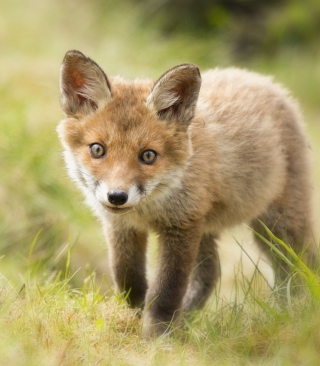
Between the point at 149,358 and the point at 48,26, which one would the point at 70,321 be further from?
the point at 48,26

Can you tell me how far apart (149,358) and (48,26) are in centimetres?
825

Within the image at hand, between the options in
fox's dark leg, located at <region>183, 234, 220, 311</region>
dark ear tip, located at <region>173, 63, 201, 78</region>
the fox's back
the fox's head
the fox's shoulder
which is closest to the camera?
the fox's head

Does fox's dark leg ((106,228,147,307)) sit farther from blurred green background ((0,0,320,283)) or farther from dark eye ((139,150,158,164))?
dark eye ((139,150,158,164))

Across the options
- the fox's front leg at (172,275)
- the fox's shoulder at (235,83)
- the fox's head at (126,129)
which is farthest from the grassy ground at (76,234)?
the fox's shoulder at (235,83)

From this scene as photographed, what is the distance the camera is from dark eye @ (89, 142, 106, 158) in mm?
4047

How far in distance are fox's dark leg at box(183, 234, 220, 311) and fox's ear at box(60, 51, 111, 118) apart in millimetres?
1746

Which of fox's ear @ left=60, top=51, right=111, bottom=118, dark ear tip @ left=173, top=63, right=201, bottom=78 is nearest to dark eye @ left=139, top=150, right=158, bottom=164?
fox's ear @ left=60, top=51, right=111, bottom=118

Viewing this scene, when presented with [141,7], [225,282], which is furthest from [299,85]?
[225,282]

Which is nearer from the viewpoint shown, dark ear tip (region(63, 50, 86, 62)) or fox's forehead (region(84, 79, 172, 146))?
fox's forehead (region(84, 79, 172, 146))

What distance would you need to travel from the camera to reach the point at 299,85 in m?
12.7

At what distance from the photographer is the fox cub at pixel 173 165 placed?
160 inches

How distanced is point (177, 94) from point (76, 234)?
2.79 metres

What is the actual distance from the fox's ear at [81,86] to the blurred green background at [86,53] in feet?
3.46

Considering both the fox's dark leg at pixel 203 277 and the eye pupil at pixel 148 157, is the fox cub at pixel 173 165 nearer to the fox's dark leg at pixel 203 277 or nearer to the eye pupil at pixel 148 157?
the eye pupil at pixel 148 157
